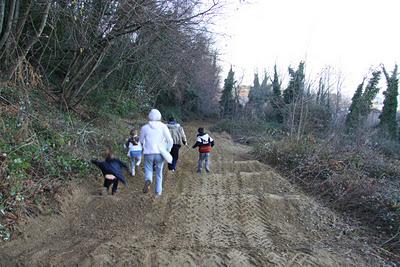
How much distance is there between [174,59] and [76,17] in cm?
920

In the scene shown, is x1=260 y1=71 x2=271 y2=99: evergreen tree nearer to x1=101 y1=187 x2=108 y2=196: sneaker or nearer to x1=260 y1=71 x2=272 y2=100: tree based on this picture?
x1=260 y1=71 x2=272 y2=100: tree

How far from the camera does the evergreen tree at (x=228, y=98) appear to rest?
42.7 m

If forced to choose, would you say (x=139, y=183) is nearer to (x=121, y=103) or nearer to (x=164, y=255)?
(x=164, y=255)

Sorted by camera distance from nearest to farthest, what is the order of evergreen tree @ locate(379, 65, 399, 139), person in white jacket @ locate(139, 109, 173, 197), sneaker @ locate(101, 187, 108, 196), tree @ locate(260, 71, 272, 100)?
person in white jacket @ locate(139, 109, 173, 197) < sneaker @ locate(101, 187, 108, 196) < evergreen tree @ locate(379, 65, 399, 139) < tree @ locate(260, 71, 272, 100)

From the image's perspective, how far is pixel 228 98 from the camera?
1704 inches

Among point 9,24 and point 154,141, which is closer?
point 154,141

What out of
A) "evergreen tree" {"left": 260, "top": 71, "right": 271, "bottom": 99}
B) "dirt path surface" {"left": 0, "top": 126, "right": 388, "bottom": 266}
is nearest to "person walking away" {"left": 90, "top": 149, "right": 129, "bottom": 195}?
"dirt path surface" {"left": 0, "top": 126, "right": 388, "bottom": 266}

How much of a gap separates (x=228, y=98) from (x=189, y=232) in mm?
38653

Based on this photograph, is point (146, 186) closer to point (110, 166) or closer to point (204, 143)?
point (110, 166)

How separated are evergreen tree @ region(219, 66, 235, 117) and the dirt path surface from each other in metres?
34.9

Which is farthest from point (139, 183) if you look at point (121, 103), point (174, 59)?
point (174, 59)

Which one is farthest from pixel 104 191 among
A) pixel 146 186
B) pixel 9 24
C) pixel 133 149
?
pixel 9 24

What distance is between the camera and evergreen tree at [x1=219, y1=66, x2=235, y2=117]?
140ft

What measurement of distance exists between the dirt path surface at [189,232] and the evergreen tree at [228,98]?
3489 centimetres
